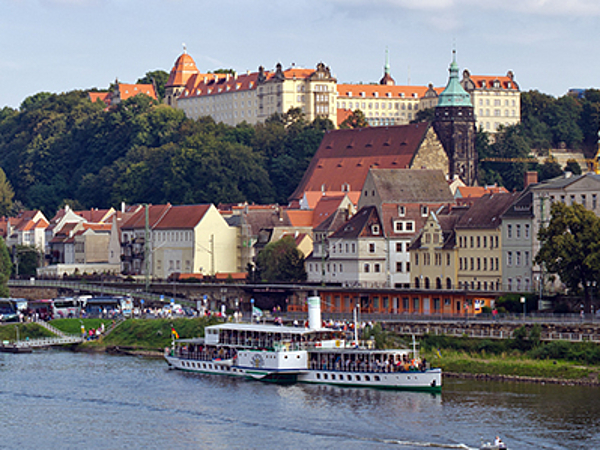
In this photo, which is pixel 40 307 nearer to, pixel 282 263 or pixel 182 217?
pixel 282 263

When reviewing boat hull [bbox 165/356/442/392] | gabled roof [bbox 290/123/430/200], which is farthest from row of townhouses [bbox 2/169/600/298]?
boat hull [bbox 165/356/442/392]

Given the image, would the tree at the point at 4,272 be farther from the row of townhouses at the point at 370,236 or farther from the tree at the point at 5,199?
the tree at the point at 5,199

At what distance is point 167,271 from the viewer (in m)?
135

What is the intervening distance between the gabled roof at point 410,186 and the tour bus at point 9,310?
31.8 metres

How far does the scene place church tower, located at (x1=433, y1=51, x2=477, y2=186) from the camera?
543 ft

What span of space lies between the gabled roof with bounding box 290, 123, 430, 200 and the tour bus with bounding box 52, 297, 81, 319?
51.4 metres

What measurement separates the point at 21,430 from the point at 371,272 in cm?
4899

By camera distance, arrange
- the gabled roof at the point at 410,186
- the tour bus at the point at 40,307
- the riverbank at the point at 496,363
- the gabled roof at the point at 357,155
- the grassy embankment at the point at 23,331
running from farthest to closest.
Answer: the gabled roof at the point at 357,155 → the gabled roof at the point at 410,186 → the tour bus at the point at 40,307 → the grassy embankment at the point at 23,331 → the riverbank at the point at 496,363

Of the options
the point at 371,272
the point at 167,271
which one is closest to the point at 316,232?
the point at 371,272

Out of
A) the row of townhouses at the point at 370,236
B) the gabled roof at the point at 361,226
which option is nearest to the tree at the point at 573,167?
the row of townhouses at the point at 370,236

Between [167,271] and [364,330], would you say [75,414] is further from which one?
[167,271]

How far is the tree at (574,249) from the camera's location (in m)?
80.4

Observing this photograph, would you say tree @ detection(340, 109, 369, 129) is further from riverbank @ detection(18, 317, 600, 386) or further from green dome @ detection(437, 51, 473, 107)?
riverbank @ detection(18, 317, 600, 386)

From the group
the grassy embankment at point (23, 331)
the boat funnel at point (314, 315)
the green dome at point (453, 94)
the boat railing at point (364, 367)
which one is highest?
the green dome at point (453, 94)
